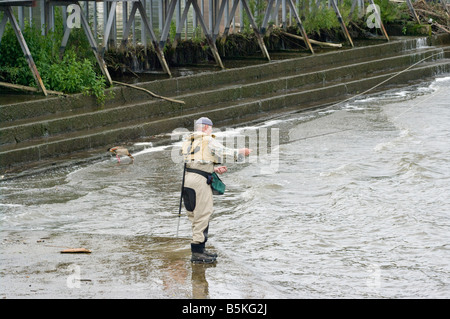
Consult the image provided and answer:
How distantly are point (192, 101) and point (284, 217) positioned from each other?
21.5 ft

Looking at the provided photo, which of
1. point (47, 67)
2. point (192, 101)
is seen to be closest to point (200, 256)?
point (47, 67)

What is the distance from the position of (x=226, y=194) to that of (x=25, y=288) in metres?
4.43

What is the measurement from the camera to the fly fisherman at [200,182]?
788cm

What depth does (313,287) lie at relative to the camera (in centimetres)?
748

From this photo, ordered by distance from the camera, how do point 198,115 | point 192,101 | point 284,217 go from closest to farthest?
point 284,217 → point 198,115 → point 192,101

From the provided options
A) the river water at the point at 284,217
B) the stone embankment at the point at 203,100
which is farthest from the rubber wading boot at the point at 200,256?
the stone embankment at the point at 203,100

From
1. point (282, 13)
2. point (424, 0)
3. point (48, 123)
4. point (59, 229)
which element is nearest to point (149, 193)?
point (59, 229)

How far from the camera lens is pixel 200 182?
7879mm

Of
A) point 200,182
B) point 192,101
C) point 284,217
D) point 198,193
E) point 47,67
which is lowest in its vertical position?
point 284,217

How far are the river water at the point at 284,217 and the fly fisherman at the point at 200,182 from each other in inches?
9.8

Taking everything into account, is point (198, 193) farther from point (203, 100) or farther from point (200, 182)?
point (203, 100)

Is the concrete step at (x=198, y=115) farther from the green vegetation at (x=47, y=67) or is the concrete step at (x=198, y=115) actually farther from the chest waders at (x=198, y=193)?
the chest waders at (x=198, y=193)

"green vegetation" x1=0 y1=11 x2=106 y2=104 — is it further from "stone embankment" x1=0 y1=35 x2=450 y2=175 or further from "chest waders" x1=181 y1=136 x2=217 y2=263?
"chest waders" x1=181 y1=136 x2=217 y2=263

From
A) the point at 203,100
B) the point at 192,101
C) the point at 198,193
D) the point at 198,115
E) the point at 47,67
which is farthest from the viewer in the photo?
the point at 203,100
